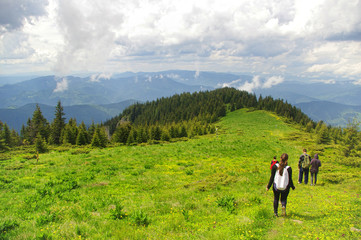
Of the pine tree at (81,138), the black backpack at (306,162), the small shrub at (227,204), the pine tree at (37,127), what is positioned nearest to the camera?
the small shrub at (227,204)

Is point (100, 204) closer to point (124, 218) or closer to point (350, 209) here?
point (124, 218)

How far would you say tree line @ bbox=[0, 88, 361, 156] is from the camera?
45225 millimetres

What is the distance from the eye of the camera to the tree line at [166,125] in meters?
45.2

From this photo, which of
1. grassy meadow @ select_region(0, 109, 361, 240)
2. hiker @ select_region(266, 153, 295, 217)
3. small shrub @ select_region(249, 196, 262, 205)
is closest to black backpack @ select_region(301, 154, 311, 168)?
grassy meadow @ select_region(0, 109, 361, 240)

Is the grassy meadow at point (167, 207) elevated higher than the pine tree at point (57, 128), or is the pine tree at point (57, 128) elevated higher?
the grassy meadow at point (167, 207)

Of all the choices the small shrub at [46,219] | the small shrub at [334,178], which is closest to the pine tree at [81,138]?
the small shrub at [46,219]

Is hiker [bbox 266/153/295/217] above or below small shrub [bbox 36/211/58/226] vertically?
above

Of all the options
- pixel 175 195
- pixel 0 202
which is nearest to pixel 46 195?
pixel 0 202

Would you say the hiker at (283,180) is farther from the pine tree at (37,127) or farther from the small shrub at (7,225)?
the pine tree at (37,127)

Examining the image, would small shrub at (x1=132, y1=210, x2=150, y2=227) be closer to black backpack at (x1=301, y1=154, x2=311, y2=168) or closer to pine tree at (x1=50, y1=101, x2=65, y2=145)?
black backpack at (x1=301, y1=154, x2=311, y2=168)

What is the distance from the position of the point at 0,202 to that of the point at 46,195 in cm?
195

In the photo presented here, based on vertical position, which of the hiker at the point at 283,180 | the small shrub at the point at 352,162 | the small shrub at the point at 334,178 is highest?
the hiker at the point at 283,180

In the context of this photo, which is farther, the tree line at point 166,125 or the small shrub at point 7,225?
the tree line at point 166,125

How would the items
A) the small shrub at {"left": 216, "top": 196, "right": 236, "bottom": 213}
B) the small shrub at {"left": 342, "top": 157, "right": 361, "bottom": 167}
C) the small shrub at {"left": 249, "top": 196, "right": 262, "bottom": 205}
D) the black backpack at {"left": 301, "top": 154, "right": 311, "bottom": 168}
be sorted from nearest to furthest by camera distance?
the small shrub at {"left": 216, "top": 196, "right": 236, "bottom": 213}
the small shrub at {"left": 249, "top": 196, "right": 262, "bottom": 205}
the black backpack at {"left": 301, "top": 154, "right": 311, "bottom": 168}
the small shrub at {"left": 342, "top": 157, "right": 361, "bottom": 167}
